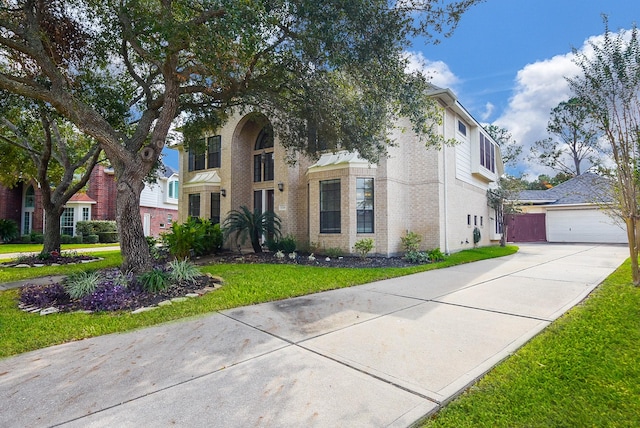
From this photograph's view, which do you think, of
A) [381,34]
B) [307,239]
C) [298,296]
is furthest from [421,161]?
[298,296]

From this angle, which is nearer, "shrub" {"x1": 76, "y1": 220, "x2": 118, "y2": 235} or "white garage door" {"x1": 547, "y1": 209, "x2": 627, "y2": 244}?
"white garage door" {"x1": 547, "y1": 209, "x2": 627, "y2": 244}

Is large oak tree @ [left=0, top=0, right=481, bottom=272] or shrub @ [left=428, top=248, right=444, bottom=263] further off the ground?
large oak tree @ [left=0, top=0, right=481, bottom=272]

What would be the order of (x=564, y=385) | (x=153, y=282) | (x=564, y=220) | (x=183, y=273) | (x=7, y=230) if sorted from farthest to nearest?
(x=564, y=220) → (x=7, y=230) → (x=183, y=273) → (x=153, y=282) → (x=564, y=385)

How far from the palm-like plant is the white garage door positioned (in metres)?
21.2

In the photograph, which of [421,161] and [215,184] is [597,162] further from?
[215,184]

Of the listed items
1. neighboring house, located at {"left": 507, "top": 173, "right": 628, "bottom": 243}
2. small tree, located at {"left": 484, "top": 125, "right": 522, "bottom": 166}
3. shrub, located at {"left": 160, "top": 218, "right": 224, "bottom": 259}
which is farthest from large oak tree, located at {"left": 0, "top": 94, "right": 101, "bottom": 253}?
small tree, located at {"left": 484, "top": 125, "right": 522, "bottom": 166}

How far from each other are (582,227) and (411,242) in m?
19.0

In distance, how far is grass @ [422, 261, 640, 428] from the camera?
2.49 metres

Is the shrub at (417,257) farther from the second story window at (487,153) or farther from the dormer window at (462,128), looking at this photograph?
the second story window at (487,153)

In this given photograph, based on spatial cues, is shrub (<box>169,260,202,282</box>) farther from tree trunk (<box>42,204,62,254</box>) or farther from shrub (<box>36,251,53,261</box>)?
tree trunk (<box>42,204,62,254</box>)

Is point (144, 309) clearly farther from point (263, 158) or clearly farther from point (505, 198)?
point (505, 198)

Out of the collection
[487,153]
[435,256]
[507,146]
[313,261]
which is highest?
[507,146]

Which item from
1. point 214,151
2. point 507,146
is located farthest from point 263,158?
point 507,146

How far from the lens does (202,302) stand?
6016 mm
